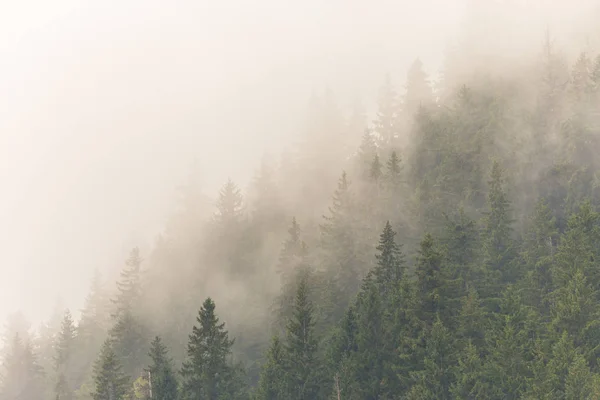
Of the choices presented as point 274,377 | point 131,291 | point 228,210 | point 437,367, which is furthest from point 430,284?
point 228,210

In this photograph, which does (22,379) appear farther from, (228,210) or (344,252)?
(344,252)

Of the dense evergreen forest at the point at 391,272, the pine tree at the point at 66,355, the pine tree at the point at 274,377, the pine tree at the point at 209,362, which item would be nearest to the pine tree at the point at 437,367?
the dense evergreen forest at the point at 391,272

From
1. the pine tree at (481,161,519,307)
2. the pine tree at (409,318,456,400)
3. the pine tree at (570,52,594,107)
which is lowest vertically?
the pine tree at (409,318,456,400)

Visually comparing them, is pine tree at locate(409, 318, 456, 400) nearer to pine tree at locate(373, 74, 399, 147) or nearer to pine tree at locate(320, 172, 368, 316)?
pine tree at locate(320, 172, 368, 316)

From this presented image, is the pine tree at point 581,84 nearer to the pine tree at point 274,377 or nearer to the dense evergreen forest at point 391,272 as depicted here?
the dense evergreen forest at point 391,272

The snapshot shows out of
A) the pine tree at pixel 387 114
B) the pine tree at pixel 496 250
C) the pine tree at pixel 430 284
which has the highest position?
the pine tree at pixel 387 114

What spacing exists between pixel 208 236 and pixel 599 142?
2699 inches

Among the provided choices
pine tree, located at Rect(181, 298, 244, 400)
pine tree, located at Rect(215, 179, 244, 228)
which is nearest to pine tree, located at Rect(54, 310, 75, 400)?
pine tree, located at Rect(215, 179, 244, 228)

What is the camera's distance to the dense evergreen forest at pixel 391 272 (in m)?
34.9

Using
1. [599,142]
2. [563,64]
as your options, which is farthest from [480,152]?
[563,64]

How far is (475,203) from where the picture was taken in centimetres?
7325

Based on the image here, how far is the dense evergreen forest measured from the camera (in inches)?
1374

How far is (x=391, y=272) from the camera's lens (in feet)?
159

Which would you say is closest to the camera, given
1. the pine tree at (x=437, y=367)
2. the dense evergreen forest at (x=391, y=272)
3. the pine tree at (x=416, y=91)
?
the pine tree at (x=437, y=367)
